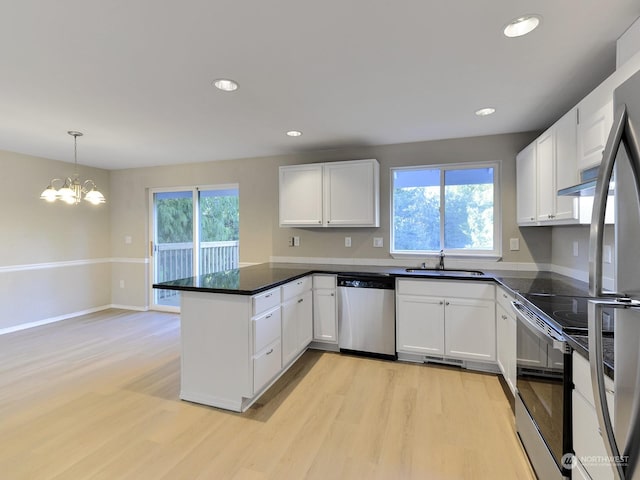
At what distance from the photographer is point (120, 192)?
208 inches

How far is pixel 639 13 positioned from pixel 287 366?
10.7 feet

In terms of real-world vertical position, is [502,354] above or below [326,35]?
below

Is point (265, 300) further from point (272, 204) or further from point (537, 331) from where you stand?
point (272, 204)

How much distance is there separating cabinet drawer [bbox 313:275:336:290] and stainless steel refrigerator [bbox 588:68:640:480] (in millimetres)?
2640

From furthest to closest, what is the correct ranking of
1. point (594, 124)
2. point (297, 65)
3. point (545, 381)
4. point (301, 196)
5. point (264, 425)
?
point (301, 196) < point (264, 425) < point (297, 65) < point (594, 124) < point (545, 381)

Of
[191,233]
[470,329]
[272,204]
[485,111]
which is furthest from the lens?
[191,233]

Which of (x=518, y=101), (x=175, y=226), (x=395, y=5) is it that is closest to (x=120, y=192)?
(x=175, y=226)

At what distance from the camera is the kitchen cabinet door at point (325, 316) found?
132 inches

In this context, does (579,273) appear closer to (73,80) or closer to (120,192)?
(73,80)

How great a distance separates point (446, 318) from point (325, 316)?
4.01 ft

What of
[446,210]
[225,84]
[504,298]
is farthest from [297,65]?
[446,210]

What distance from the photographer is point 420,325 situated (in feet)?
10.0

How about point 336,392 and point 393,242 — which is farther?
point 393,242

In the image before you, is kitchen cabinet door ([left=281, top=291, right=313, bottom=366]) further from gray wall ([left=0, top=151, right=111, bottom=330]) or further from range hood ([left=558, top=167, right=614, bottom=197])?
gray wall ([left=0, top=151, right=111, bottom=330])
